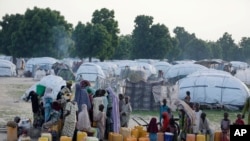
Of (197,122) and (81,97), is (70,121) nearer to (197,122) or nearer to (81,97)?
(81,97)

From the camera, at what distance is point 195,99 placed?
59.4ft

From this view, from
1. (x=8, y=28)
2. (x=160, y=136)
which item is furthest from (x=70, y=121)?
(x=8, y=28)

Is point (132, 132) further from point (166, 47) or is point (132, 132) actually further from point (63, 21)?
point (166, 47)

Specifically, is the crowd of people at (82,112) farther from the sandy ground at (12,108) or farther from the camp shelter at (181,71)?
the camp shelter at (181,71)

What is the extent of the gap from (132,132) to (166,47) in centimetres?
4759

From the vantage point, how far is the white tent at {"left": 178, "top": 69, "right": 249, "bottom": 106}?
17.7m

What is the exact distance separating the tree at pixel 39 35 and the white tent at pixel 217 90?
26.8m

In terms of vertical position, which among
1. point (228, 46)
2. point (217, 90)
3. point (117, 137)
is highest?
point (228, 46)

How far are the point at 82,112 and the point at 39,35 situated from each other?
113 ft

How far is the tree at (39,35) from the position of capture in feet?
142

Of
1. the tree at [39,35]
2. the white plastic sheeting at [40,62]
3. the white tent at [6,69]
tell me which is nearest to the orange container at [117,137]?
the white tent at [6,69]

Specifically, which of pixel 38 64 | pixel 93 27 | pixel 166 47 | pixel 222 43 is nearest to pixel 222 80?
pixel 38 64

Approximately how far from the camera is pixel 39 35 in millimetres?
43312

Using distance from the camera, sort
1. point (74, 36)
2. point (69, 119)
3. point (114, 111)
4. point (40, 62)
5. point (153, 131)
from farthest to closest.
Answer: point (74, 36)
point (40, 62)
point (114, 111)
point (153, 131)
point (69, 119)
